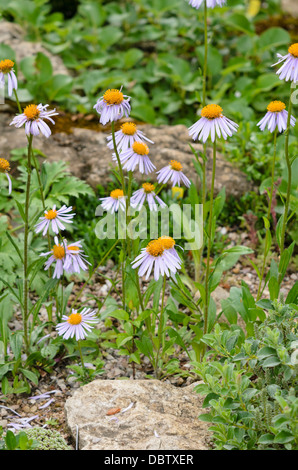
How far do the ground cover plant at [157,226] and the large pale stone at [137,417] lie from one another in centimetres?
11

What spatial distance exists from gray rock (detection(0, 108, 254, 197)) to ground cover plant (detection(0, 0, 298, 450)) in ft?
0.24

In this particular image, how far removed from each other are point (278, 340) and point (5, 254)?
1425mm

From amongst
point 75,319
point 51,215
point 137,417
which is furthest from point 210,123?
point 137,417

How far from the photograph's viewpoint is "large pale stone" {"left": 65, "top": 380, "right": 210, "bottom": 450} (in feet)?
6.15

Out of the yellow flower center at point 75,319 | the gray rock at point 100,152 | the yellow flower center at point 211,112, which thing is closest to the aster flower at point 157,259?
the yellow flower center at point 75,319

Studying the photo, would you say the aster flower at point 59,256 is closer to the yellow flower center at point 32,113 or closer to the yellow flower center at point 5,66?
the yellow flower center at point 32,113

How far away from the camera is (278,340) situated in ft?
6.13

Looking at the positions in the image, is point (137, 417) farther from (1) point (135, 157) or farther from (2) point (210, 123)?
(2) point (210, 123)

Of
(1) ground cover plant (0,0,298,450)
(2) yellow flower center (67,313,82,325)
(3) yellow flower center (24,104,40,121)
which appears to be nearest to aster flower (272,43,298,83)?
(1) ground cover plant (0,0,298,450)

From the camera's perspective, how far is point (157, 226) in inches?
94.3

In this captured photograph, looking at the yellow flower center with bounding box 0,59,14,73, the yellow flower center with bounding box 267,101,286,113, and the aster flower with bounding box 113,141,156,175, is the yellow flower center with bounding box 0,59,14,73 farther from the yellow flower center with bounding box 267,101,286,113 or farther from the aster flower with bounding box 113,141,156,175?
the yellow flower center with bounding box 267,101,286,113

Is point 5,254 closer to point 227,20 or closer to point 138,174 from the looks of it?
point 138,174

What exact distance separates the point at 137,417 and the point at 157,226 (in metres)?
0.79
